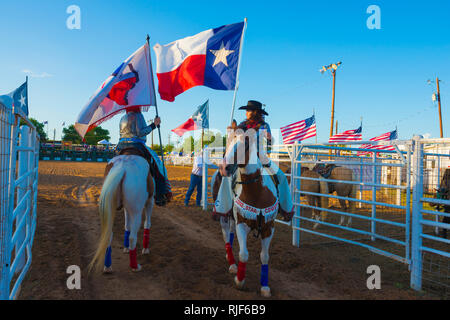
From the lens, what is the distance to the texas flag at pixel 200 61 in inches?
223

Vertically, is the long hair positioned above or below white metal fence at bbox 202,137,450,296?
above

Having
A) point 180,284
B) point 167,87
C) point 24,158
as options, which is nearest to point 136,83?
point 167,87

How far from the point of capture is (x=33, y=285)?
3406 millimetres

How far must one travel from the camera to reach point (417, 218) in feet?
12.1

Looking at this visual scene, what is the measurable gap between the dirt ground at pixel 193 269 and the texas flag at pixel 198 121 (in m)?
6.16

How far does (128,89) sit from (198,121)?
7259mm

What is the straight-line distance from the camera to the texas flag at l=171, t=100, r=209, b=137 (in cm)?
1211

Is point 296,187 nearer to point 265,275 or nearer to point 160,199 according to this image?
point 265,275

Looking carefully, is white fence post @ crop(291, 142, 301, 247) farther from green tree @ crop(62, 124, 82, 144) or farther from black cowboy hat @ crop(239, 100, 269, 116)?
green tree @ crop(62, 124, 82, 144)

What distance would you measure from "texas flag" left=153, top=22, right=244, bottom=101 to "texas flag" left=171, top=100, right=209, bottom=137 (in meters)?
6.26

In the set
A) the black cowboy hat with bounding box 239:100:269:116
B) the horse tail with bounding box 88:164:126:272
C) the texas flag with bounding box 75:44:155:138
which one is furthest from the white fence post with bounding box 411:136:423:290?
the texas flag with bounding box 75:44:155:138

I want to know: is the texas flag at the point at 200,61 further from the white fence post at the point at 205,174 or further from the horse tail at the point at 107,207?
the white fence post at the point at 205,174

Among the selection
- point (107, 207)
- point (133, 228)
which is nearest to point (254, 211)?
point (133, 228)

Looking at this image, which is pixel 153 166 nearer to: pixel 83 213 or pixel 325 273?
pixel 325 273
